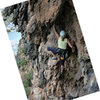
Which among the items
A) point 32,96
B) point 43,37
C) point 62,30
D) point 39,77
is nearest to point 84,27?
point 62,30

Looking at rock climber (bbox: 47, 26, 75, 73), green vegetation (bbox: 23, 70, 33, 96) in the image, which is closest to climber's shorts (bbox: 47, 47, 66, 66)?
rock climber (bbox: 47, 26, 75, 73)

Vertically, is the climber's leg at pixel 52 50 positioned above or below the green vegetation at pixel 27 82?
above

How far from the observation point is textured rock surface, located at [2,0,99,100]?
4145 millimetres

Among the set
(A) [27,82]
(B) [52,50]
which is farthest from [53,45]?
(A) [27,82]

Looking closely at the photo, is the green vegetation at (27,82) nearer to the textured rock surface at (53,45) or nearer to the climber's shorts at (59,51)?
the textured rock surface at (53,45)

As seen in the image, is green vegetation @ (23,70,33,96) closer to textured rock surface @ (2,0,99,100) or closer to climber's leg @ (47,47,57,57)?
textured rock surface @ (2,0,99,100)

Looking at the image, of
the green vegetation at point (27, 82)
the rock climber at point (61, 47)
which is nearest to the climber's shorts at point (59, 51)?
the rock climber at point (61, 47)

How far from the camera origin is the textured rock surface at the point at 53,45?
13.6ft

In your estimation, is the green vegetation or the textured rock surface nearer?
the green vegetation

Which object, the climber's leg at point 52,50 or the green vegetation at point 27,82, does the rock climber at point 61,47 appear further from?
the green vegetation at point 27,82

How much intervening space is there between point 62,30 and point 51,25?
0.19 m

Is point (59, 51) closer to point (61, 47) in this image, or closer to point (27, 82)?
point (61, 47)

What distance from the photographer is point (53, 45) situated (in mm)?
4137

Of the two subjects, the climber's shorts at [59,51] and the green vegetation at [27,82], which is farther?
the climber's shorts at [59,51]
